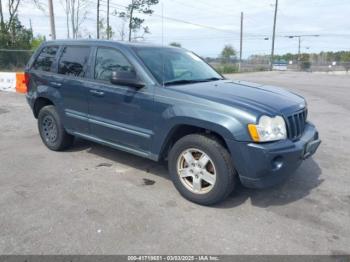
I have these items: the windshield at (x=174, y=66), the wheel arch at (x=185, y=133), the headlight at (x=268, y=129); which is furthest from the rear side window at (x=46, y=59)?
the headlight at (x=268, y=129)

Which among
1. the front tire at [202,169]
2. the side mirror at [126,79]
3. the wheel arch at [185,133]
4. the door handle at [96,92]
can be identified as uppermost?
the side mirror at [126,79]

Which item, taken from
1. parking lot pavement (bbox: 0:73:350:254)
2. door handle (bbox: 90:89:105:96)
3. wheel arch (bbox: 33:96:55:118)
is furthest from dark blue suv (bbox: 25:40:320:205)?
parking lot pavement (bbox: 0:73:350:254)

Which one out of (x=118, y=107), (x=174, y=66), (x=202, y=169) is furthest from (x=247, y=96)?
(x=118, y=107)

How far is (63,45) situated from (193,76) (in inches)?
86.9

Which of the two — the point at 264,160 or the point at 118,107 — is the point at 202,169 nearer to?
the point at 264,160

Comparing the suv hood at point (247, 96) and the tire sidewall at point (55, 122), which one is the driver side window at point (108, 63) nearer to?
the suv hood at point (247, 96)

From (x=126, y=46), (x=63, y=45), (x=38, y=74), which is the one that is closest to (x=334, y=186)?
(x=126, y=46)

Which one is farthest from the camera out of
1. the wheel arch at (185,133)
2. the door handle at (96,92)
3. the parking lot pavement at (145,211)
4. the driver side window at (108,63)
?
the door handle at (96,92)

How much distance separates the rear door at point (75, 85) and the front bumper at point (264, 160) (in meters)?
2.44

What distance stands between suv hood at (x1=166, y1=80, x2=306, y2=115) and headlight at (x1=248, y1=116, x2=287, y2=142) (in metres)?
0.10

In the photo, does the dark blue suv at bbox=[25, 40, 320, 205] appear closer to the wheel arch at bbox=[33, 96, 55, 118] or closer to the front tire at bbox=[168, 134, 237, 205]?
the front tire at bbox=[168, 134, 237, 205]

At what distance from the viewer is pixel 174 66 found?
4668 mm

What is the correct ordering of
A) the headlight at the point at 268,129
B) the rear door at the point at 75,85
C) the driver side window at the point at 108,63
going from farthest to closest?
the rear door at the point at 75,85
the driver side window at the point at 108,63
the headlight at the point at 268,129

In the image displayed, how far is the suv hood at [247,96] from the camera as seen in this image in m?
3.64
